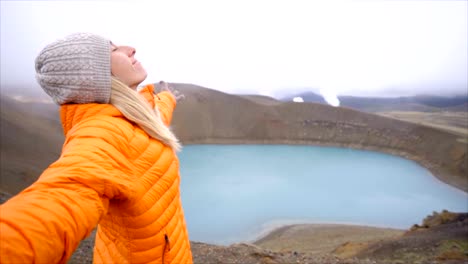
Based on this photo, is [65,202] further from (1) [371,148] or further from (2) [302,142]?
(1) [371,148]

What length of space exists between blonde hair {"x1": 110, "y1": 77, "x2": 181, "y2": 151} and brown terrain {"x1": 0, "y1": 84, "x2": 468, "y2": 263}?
5598mm

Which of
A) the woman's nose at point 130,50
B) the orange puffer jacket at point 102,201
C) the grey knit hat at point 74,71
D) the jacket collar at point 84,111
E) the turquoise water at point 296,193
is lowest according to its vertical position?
the turquoise water at point 296,193

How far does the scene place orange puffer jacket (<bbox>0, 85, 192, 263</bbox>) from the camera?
34.1 inches

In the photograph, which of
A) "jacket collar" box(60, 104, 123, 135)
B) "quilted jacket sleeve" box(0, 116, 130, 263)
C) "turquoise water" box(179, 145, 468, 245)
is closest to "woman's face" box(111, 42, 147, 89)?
"jacket collar" box(60, 104, 123, 135)

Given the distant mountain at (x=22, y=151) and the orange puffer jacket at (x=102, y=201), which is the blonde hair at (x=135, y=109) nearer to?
the orange puffer jacket at (x=102, y=201)

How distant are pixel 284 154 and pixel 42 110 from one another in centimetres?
2645

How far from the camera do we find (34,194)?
0.92 m

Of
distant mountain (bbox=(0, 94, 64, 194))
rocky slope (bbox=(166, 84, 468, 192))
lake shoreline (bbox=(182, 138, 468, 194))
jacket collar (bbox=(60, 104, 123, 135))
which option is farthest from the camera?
rocky slope (bbox=(166, 84, 468, 192))

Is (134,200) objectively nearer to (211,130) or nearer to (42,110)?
(42,110)

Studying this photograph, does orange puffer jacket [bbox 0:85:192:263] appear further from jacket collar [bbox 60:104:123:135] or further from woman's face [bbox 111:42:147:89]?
woman's face [bbox 111:42:147:89]

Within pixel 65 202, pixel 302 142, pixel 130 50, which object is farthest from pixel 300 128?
pixel 65 202

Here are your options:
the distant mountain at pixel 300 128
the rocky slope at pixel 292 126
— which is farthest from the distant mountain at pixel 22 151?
the rocky slope at pixel 292 126

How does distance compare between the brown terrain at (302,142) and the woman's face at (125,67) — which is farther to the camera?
the brown terrain at (302,142)

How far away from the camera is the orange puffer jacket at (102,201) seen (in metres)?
0.87
